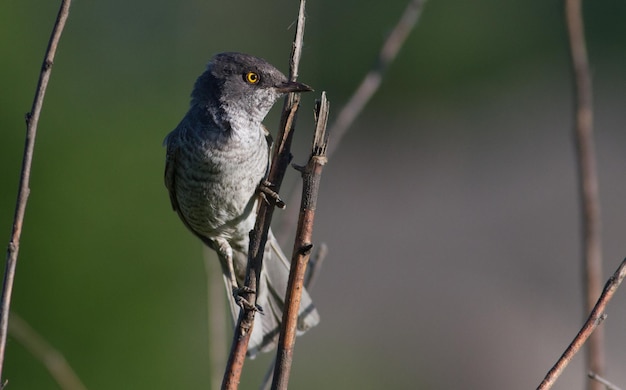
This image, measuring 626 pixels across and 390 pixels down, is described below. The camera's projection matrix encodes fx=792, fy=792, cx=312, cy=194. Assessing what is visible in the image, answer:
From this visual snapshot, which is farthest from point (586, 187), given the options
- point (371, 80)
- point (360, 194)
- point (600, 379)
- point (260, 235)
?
point (360, 194)

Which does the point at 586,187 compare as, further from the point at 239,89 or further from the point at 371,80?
the point at 239,89

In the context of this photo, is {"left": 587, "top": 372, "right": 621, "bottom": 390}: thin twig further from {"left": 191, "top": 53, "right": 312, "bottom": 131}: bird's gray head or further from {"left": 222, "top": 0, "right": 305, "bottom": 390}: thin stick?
{"left": 191, "top": 53, "right": 312, "bottom": 131}: bird's gray head

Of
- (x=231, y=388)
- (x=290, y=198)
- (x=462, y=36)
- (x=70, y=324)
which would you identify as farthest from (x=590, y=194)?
(x=462, y=36)

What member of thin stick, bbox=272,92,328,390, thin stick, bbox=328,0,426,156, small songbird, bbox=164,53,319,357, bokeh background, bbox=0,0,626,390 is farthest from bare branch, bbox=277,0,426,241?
thin stick, bbox=272,92,328,390

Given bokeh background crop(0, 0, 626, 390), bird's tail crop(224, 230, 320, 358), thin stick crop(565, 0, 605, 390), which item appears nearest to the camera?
thin stick crop(565, 0, 605, 390)

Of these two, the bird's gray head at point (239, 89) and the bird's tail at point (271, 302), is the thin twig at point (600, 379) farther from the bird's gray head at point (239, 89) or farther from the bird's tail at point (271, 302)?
the bird's gray head at point (239, 89)

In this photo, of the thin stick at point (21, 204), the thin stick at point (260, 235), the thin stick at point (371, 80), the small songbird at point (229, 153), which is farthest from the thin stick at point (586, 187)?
the thin stick at point (21, 204)
